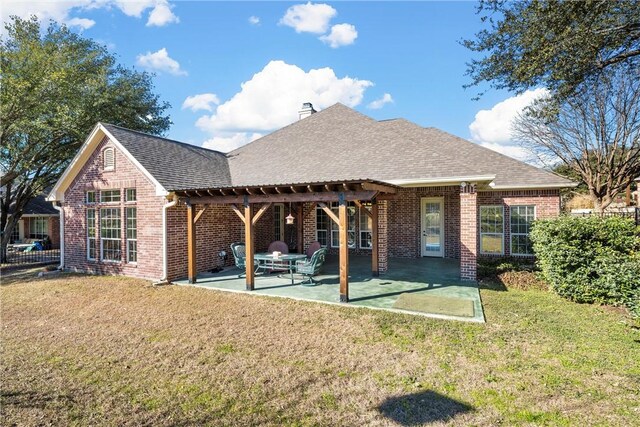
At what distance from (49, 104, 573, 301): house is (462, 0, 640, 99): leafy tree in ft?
8.87

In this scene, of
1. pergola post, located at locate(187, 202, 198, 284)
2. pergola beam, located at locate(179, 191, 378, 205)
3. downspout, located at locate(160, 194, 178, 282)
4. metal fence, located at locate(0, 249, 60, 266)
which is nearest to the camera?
pergola beam, located at locate(179, 191, 378, 205)

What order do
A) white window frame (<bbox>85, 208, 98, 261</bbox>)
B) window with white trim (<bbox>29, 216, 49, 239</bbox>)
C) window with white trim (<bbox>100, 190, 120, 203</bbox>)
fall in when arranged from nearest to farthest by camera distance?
window with white trim (<bbox>100, 190, 120, 203</bbox>), white window frame (<bbox>85, 208, 98, 261</bbox>), window with white trim (<bbox>29, 216, 49, 239</bbox>)

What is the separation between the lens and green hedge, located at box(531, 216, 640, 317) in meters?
6.96

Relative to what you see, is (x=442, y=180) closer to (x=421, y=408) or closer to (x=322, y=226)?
(x=421, y=408)

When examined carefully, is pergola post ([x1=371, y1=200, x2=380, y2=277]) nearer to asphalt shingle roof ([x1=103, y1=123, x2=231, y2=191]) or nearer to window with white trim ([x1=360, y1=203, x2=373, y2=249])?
window with white trim ([x1=360, y1=203, x2=373, y2=249])

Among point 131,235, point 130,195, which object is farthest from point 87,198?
point 131,235

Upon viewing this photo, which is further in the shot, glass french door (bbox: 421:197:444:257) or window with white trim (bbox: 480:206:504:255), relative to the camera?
glass french door (bbox: 421:197:444:257)

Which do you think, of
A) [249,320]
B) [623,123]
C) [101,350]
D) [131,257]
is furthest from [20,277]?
[623,123]

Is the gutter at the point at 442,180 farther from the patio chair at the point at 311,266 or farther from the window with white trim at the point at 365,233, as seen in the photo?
the window with white trim at the point at 365,233

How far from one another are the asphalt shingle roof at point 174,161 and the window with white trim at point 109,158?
2.30ft

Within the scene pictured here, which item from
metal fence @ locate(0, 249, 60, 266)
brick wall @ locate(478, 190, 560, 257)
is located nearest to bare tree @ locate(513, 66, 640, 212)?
brick wall @ locate(478, 190, 560, 257)

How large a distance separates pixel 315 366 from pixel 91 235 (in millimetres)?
11266

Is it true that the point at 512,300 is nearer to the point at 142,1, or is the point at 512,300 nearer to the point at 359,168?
the point at 359,168

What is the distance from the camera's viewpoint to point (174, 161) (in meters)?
12.5
